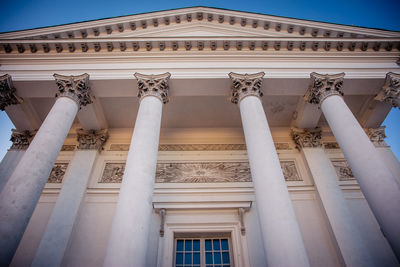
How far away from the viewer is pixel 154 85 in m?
6.04

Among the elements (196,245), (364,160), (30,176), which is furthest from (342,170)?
(30,176)

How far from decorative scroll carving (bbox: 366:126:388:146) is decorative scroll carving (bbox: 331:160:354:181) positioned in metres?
1.42

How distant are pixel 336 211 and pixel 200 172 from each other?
4178mm

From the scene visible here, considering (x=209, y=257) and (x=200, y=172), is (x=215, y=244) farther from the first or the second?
(x=200, y=172)

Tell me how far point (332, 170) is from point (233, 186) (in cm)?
346

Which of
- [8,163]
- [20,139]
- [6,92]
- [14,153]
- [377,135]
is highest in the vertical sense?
[20,139]

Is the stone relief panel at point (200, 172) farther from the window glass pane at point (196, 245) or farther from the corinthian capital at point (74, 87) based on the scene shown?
the corinthian capital at point (74, 87)

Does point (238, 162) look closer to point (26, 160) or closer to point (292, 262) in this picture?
point (292, 262)

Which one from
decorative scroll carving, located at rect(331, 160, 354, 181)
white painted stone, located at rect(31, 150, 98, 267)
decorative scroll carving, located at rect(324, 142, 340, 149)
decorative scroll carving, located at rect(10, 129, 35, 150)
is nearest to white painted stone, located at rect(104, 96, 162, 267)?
white painted stone, located at rect(31, 150, 98, 267)

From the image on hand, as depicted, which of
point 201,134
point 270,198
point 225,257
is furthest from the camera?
point 201,134

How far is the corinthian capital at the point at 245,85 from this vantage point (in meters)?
5.95

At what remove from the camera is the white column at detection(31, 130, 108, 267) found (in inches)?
218

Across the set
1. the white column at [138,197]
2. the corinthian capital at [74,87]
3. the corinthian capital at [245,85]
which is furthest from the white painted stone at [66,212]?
the corinthian capital at [245,85]

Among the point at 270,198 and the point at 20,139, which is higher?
the point at 20,139
